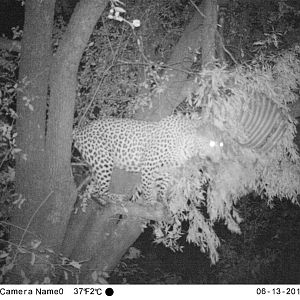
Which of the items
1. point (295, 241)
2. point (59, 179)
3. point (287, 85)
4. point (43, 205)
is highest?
point (287, 85)

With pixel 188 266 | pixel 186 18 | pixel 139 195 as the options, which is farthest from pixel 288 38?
pixel 188 266

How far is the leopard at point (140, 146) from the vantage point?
4395mm

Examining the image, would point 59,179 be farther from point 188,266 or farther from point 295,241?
point 295,241

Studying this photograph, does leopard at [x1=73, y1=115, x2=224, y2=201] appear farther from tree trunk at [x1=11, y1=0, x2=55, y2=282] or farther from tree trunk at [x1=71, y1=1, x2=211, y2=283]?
tree trunk at [x1=11, y1=0, x2=55, y2=282]

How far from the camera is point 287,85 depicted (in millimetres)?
4371

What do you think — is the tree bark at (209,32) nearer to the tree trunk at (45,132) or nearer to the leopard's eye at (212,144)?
the leopard's eye at (212,144)

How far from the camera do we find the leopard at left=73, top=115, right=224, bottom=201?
439 cm

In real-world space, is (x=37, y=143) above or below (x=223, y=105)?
below

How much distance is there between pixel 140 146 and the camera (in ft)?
14.6

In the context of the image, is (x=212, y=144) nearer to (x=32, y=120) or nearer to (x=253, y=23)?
(x=32, y=120)

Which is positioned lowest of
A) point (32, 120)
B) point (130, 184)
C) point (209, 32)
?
point (130, 184)

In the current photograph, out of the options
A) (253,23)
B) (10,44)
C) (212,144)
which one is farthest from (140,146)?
(253,23)
